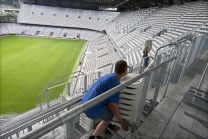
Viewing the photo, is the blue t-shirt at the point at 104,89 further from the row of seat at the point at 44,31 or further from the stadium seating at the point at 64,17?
the stadium seating at the point at 64,17

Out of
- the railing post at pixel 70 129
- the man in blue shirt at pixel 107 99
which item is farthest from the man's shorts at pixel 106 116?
the railing post at pixel 70 129

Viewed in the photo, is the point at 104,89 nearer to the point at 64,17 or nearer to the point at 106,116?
the point at 106,116

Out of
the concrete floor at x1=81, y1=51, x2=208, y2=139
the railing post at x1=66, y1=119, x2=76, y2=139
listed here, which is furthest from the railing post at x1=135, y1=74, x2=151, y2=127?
the railing post at x1=66, y1=119, x2=76, y2=139

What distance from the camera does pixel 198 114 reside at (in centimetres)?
227

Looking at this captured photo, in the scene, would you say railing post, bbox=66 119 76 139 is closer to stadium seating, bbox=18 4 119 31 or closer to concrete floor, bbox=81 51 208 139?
concrete floor, bbox=81 51 208 139

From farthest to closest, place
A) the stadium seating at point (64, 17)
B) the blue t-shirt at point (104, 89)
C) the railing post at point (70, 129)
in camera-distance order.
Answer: the stadium seating at point (64, 17), the blue t-shirt at point (104, 89), the railing post at point (70, 129)

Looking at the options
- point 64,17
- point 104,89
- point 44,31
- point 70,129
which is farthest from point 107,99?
point 64,17

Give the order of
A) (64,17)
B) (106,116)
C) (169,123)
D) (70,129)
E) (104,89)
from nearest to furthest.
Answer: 1. (70,129)
2. (104,89)
3. (106,116)
4. (169,123)
5. (64,17)

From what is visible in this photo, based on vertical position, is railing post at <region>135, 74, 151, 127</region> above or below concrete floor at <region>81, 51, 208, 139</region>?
above

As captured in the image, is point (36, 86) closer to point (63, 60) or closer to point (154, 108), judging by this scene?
point (63, 60)

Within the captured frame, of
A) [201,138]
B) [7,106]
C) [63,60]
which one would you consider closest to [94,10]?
[63,60]

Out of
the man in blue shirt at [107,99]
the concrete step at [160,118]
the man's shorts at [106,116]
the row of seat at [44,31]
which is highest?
the man in blue shirt at [107,99]

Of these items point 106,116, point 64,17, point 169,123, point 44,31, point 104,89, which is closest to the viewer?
point 104,89

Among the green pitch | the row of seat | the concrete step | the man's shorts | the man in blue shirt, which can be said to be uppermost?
the man in blue shirt
